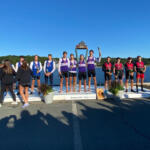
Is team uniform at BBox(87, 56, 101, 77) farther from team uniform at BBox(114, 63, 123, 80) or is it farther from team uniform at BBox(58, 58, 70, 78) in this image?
team uniform at BBox(114, 63, 123, 80)

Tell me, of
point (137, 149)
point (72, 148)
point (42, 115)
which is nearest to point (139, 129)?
point (137, 149)

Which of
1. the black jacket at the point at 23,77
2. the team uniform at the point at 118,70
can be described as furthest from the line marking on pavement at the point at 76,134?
the team uniform at the point at 118,70

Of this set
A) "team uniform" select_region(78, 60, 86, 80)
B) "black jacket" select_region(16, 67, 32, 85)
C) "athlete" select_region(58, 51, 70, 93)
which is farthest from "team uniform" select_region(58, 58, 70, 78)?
"black jacket" select_region(16, 67, 32, 85)

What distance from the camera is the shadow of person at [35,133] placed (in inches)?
96.3

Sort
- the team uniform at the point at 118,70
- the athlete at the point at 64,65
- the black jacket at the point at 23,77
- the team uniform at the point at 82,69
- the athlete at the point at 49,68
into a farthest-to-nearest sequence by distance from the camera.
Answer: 1. the team uniform at the point at 118,70
2. the team uniform at the point at 82,69
3. the athlete at the point at 49,68
4. the athlete at the point at 64,65
5. the black jacket at the point at 23,77

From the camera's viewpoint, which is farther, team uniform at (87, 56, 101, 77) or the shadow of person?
team uniform at (87, 56, 101, 77)

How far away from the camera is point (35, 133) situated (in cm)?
288

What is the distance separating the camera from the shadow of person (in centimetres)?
245

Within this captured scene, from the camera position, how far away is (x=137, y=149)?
88.9 inches

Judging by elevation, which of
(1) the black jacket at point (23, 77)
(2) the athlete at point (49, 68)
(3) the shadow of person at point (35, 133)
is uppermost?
(2) the athlete at point (49, 68)

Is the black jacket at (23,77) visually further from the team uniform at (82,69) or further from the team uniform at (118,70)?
the team uniform at (118,70)

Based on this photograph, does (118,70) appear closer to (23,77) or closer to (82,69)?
(82,69)

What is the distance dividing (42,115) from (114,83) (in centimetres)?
345

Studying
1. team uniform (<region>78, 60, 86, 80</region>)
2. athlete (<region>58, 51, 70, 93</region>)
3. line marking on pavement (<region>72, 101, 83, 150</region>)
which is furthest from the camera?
team uniform (<region>78, 60, 86, 80</region>)
